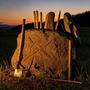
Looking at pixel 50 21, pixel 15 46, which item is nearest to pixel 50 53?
pixel 50 21

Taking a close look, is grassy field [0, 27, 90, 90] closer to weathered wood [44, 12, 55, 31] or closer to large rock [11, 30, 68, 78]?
large rock [11, 30, 68, 78]

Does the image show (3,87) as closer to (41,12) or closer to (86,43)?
(41,12)

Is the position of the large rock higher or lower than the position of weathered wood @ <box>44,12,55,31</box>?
lower

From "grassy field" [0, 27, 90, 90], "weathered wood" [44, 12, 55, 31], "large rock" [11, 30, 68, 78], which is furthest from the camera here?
"weathered wood" [44, 12, 55, 31]

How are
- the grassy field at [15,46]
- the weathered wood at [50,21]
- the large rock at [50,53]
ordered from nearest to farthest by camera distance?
the grassy field at [15,46] → the large rock at [50,53] → the weathered wood at [50,21]

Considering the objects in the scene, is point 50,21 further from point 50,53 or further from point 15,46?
point 15,46

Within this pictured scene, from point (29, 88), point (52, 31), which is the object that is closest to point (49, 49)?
point (52, 31)

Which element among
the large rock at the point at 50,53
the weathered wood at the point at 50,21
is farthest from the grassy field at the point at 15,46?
the weathered wood at the point at 50,21

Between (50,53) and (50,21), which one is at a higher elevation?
(50,21)

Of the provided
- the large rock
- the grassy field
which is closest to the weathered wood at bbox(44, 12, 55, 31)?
the large rock

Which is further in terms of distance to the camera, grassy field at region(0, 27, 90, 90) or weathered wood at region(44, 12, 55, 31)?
weathered wood at region(44, 12, 55, 31)

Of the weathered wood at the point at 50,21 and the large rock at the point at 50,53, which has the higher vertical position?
the weathered wood at the point at 50,21

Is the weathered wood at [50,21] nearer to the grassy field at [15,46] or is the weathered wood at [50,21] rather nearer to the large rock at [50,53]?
the large rock at [50,53]

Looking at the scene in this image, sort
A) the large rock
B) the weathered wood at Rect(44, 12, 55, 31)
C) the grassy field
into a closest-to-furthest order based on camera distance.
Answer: the grassy field, the large rock, the weathered wood at Rect(44, 12, 55, 31)
